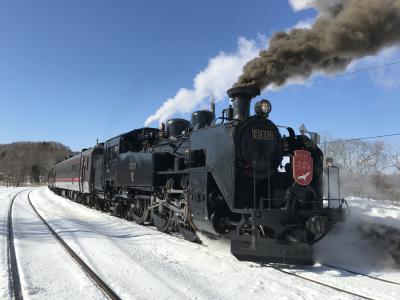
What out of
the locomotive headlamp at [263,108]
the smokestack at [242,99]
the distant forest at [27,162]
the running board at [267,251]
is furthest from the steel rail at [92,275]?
the distant forest at [27,162]

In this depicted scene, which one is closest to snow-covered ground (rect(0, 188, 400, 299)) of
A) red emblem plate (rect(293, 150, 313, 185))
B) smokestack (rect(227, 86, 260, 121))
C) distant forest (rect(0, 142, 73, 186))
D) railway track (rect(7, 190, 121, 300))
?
railway track (rect(7, 190, 121, 300))

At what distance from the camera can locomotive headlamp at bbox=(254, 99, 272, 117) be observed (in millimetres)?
7953

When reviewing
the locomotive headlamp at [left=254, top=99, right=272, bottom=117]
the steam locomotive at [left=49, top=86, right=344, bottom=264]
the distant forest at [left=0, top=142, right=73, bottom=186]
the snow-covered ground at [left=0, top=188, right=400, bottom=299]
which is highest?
the distant forest at [left=0, top=142, right=73, bottom=186]

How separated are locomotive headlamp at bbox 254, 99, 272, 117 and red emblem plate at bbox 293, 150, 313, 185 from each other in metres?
1.04

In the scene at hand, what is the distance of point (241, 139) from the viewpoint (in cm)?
746

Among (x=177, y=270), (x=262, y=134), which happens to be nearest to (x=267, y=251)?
(x=177, y=270)

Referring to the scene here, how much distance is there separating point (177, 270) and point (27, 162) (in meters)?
110

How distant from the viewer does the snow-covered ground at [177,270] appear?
533cm

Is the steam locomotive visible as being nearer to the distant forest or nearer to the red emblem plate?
the red emblem plate

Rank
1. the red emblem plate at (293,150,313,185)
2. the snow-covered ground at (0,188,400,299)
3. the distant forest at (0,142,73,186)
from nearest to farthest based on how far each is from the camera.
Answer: the snow-covered ground at (0,188,400,299) → the red emblem plate at (293,150,313,185) → the distant forest at (0,142,73,186)

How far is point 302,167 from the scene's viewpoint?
757 cm

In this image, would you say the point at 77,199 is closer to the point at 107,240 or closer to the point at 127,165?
the point at 127,165

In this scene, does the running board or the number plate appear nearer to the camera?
the running board

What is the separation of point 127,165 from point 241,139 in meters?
6.04
